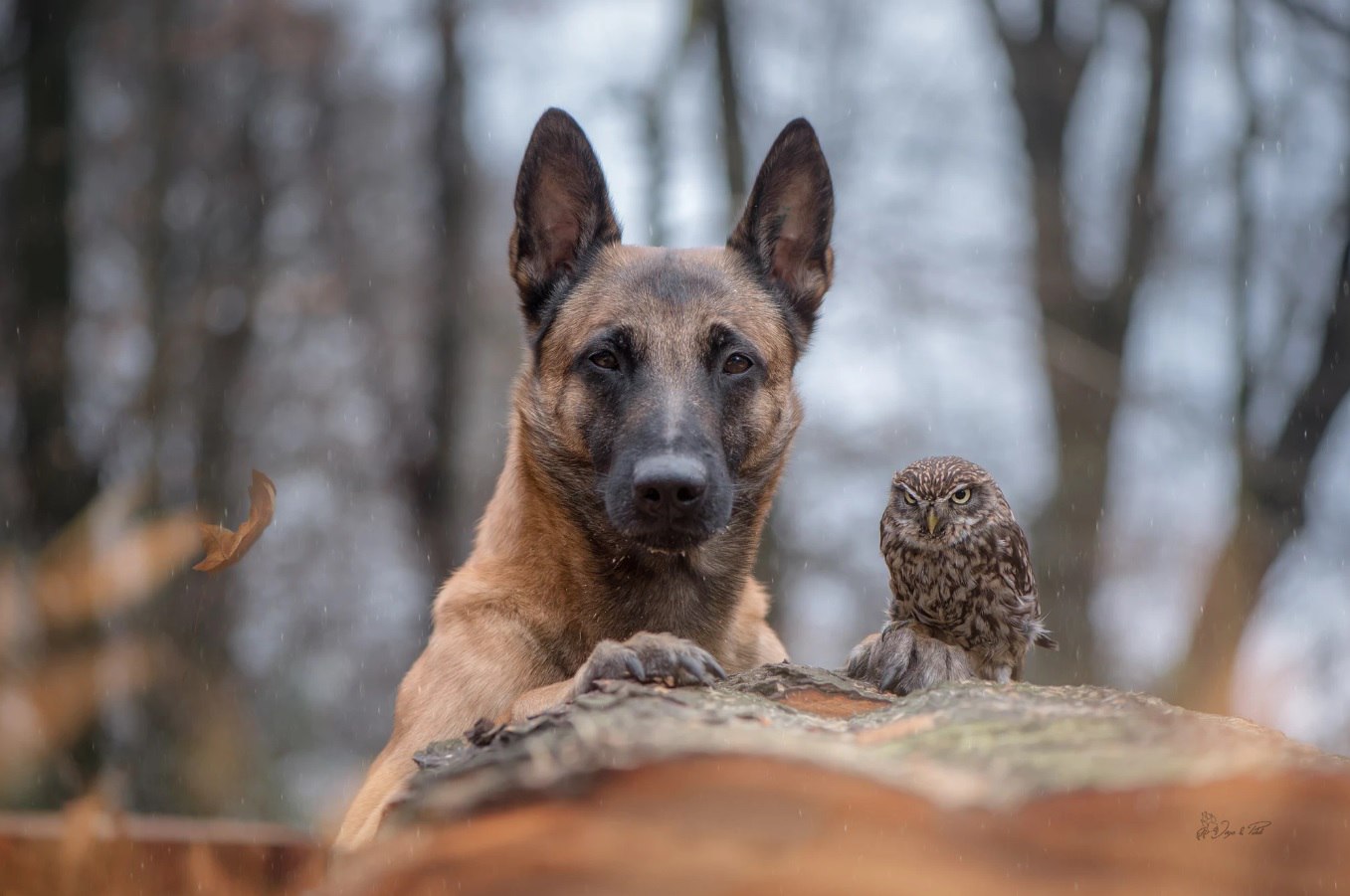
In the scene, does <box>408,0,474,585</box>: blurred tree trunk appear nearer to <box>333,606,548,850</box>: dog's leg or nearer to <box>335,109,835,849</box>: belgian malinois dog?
<box>335,109,835,849</box>: belgian malinois dog

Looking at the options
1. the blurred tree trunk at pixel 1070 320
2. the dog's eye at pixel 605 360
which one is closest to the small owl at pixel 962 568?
the dog's eye at pixel 605 360

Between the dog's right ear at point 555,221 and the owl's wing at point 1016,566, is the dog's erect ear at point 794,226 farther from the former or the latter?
the owl's wing at point 1016,566

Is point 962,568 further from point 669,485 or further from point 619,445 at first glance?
point 619,445

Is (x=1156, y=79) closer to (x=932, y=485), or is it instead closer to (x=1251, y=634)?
(x=1251, y=634)

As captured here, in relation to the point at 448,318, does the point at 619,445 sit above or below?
below

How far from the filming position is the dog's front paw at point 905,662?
3.28m

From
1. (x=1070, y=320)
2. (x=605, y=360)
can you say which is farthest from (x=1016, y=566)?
(x=1070, y=320)

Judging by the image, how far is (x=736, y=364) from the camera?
14.5 ft

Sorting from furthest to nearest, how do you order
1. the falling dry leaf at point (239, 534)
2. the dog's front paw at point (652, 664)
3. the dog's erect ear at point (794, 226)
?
the dog's erect ear at point (794, 226) < the falling dry leaf at point (239, 534) < the dog's front paw at point (652, 664)

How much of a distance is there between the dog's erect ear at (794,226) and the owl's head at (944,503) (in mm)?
Answer: 1377

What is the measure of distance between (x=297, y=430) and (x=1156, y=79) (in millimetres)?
9867

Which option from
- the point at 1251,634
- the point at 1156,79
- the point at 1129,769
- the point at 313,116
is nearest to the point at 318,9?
the point at 313,116

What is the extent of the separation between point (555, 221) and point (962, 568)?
2207 mm

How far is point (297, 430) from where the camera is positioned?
14.0m
